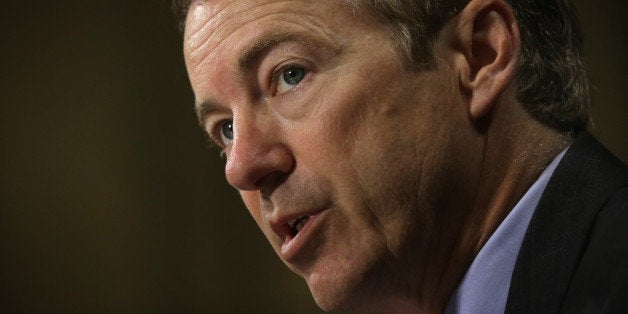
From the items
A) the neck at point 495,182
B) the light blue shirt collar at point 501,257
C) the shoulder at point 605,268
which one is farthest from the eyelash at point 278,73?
the shoulder at point 605,268

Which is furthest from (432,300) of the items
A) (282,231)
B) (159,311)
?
(159,311)

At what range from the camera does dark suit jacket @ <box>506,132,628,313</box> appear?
104 centimetres

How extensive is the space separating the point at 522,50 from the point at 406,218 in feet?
1.20

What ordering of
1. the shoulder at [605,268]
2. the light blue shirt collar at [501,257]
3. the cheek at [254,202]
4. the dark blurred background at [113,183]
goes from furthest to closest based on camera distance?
the dark blurred background at [113,183] → the cheek at [254,202] → the light blue shirt collar at [501,257] → the shoulder at [605,268]

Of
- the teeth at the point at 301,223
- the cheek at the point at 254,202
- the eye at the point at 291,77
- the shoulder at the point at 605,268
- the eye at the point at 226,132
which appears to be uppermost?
the eye at the point at 226,132

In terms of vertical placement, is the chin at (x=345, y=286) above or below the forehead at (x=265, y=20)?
below

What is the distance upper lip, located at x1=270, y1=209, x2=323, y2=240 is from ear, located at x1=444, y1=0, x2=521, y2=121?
326 mm

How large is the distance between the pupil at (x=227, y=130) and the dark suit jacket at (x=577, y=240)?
24.1 inches

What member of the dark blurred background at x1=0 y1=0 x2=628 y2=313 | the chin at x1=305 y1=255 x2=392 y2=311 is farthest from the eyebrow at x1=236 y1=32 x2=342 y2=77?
the dark blurred background at x1=0 y1=0 x2=628 y2=313

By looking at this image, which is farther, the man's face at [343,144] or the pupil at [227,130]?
the pupil at [227,130]

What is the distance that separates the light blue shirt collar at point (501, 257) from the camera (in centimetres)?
125

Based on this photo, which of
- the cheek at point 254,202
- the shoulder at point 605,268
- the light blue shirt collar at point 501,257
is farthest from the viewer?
the cheek at point 254,202

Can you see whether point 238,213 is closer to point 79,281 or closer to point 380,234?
point 79,281

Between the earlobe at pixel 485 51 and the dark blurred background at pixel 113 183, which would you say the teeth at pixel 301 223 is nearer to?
the earlobe at pixel 485 51
